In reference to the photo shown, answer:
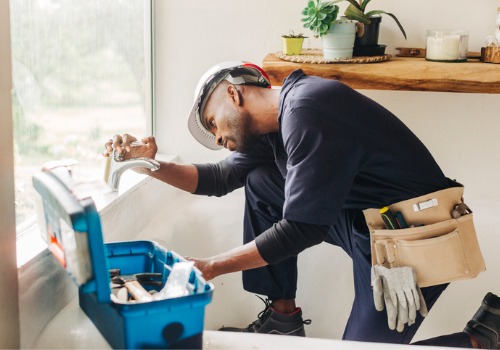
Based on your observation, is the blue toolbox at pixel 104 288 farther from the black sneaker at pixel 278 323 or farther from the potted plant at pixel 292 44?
the potted plant at pixel 292 44

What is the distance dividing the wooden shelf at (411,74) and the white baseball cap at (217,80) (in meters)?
0.28

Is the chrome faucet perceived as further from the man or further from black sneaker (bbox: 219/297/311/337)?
black sneaker (bbox: 219/297/311/337)

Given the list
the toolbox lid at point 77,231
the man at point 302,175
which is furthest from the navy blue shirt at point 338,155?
the toolbox lid at point 77,231

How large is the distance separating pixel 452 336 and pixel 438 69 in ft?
2.60

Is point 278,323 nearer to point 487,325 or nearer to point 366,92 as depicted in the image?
point 487,325

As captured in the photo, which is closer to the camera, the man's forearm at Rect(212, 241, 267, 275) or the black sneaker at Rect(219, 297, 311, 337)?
the man's forearm at Rect(212, 241, 267, 275)

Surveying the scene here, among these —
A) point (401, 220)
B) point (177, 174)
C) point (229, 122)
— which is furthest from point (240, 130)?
point (401, 220)

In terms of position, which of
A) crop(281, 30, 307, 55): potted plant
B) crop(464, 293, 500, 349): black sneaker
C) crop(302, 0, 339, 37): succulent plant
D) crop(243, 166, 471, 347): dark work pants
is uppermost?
crop(302, 0, 339, 37): succulent plant

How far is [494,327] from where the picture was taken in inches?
74.4

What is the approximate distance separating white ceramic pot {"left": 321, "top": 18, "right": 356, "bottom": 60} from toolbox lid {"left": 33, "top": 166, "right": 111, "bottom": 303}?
1.16m

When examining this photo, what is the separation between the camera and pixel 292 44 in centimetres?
222

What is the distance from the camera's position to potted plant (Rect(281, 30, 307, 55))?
2217 millimetres

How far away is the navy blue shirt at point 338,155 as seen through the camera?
60.0 inches

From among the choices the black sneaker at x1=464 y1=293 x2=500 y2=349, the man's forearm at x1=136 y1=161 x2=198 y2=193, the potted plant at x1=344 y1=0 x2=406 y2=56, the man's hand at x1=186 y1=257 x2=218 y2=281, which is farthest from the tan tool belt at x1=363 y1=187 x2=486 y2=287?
the potted plant at x1=344 y1=0 x2=406 y2=56
